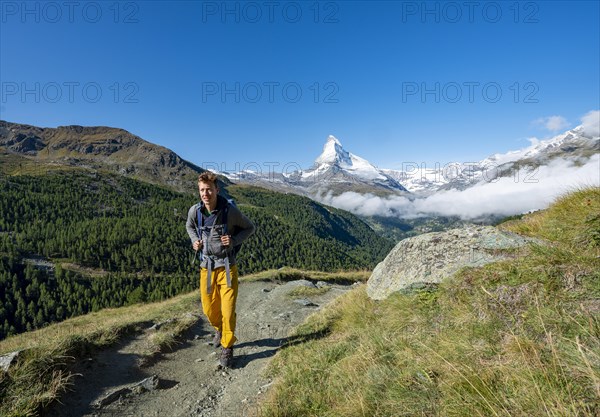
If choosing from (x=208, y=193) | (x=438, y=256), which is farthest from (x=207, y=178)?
(x=438, y=256)

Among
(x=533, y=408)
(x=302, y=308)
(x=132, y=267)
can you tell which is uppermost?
(x=533, y=408)

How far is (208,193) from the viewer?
23.7ft

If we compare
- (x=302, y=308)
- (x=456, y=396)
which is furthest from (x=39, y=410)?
(x=302, y=308)

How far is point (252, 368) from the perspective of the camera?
23.6 ft

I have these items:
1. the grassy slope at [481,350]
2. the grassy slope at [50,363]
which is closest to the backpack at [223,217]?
the grassy slope at [481,350]

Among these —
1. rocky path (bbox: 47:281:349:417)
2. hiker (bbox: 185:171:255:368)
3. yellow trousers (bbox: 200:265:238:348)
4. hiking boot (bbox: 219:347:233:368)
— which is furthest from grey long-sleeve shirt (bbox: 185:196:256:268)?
rocky path (bbox: 47:281:349:417)

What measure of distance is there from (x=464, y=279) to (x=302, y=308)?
840 cm

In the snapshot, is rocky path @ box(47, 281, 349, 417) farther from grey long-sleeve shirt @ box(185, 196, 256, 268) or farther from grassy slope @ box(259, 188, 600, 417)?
grey long-sleeve shirt @ box(185, 196, 256, 268)

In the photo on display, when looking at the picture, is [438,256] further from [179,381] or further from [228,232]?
[179,381]

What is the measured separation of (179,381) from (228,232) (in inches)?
137

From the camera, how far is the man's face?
23.6 ft

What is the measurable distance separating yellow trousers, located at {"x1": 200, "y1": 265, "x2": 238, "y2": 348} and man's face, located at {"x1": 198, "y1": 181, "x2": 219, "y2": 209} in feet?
5.30

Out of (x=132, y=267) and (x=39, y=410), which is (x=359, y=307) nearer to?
(x=39, y=410)

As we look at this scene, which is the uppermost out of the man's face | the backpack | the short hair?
the short hair
